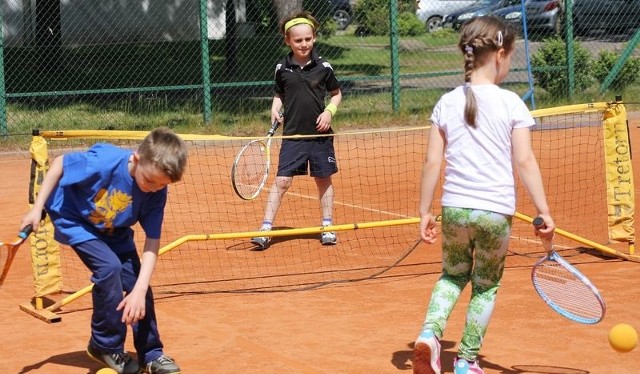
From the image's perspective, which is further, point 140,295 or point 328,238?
point 328,238

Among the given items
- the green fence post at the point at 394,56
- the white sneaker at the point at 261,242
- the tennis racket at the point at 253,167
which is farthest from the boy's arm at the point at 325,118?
the green fence post at the point at 394,56

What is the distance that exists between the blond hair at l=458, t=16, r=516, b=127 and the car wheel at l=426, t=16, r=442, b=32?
22.1m

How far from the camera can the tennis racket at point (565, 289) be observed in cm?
496

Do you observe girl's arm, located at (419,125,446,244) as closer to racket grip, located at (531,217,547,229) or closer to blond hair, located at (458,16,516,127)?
blond hair, located at (458,16,516,127)

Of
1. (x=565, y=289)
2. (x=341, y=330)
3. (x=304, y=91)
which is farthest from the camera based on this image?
(x=304, y=91)

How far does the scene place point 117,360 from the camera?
5352 millimetres

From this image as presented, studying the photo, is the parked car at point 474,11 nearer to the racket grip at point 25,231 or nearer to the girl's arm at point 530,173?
the girl's arm at point 530,173

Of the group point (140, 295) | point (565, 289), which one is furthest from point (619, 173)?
point (140, 295)

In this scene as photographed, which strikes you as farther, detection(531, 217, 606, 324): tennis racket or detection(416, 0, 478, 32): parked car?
detection(416, 0, 478, 32): parked car

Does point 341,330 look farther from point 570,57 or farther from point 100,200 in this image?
point 570,57

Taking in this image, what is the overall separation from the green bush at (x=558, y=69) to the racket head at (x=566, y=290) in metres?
11.6

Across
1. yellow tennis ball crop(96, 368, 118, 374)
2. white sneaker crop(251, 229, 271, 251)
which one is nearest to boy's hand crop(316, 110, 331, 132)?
white sneaker crop(251, 229, 271, 251)

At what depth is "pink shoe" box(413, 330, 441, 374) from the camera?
491 centimetres

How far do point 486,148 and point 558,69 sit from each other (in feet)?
39.7
